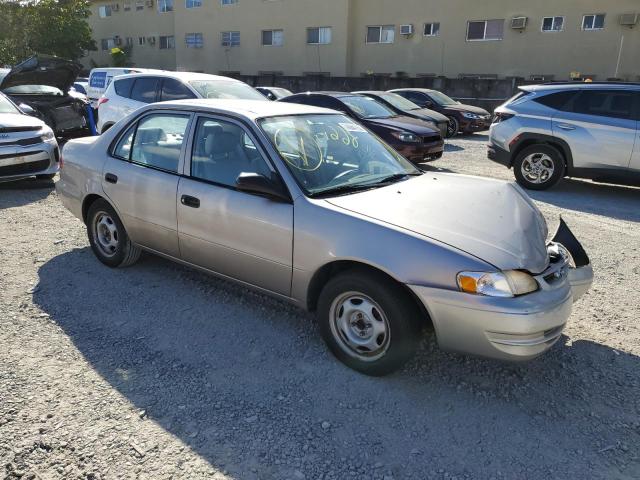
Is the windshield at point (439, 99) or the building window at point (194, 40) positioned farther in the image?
the building window at point (194, 40)

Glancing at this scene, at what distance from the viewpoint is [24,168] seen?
768cm

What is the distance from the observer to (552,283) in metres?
2.99

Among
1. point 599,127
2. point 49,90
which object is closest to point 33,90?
point 49,90

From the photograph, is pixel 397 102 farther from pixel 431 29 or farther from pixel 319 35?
pixel 319 35

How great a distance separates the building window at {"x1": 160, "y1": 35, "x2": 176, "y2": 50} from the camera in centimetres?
3975

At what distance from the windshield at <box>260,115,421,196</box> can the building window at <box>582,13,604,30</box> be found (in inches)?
969

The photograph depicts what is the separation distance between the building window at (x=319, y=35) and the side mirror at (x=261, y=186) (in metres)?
30.0

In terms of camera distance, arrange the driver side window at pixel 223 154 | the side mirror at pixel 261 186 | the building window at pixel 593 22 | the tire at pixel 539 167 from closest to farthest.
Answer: the side mirror at pixel 261 186 < the driver side window at pixel 223 154 < the tire at pixel 539 167 < the building window at pixel 593 22

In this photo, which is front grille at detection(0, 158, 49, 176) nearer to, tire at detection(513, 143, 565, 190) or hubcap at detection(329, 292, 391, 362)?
hubcap at detection(329, 292, 391, 362)

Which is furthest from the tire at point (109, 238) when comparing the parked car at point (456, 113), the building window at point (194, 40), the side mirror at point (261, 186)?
the building window at point (194, 40)

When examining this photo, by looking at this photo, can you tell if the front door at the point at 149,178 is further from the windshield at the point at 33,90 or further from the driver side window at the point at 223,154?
the windshield at the point at 33,90

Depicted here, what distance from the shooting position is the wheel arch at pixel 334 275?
117 inches

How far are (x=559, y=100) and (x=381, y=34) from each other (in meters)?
23.4

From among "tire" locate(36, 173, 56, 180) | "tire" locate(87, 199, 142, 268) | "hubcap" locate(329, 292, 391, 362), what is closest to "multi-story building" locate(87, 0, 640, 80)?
"tire" locate(36, 173, 56, 180)
